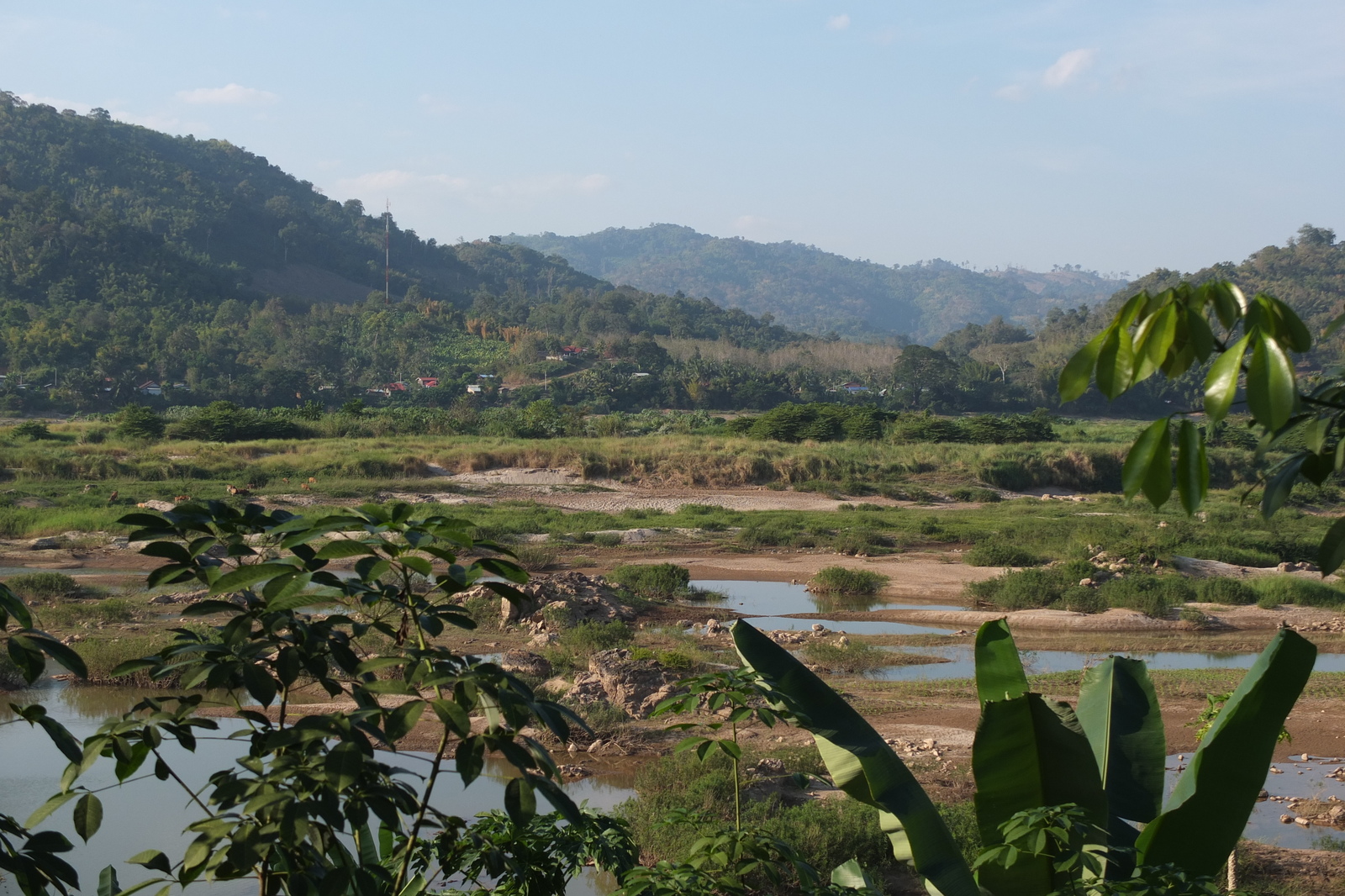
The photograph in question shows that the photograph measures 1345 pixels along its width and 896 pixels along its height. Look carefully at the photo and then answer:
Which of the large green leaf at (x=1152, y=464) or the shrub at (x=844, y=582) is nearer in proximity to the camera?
the large green leaf at (x=1152, y=464)

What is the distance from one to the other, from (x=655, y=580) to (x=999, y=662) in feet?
46.3

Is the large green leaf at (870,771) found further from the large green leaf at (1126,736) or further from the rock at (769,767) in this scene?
the rock at (769,767)

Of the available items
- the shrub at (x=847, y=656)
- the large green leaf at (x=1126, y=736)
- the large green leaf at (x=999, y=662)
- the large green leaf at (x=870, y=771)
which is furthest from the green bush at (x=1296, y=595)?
the large green leaf at (x=870, y=771)

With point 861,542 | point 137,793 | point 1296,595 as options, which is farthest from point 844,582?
point 137,793

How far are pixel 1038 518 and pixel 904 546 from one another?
16.4 ft

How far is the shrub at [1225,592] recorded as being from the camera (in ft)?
55.3

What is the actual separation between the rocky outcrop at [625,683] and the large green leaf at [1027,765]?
7.13 metres

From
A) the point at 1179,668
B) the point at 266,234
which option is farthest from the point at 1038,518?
the point at 266,234

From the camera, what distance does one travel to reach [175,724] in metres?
1.87

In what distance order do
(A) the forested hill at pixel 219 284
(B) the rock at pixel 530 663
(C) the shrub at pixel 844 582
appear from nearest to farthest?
1. (B) the rock at pixel 530 663
2. (C) the shrub at pixel 844 582
3. (A) the forested hill at pixel 219 284

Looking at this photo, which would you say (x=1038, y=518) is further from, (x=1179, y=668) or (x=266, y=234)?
(x=266, y=234)

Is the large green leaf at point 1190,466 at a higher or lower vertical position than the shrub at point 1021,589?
higher

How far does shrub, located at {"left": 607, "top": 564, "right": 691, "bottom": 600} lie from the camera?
55.9ft

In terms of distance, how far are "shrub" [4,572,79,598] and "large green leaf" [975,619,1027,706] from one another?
51.0 ft
